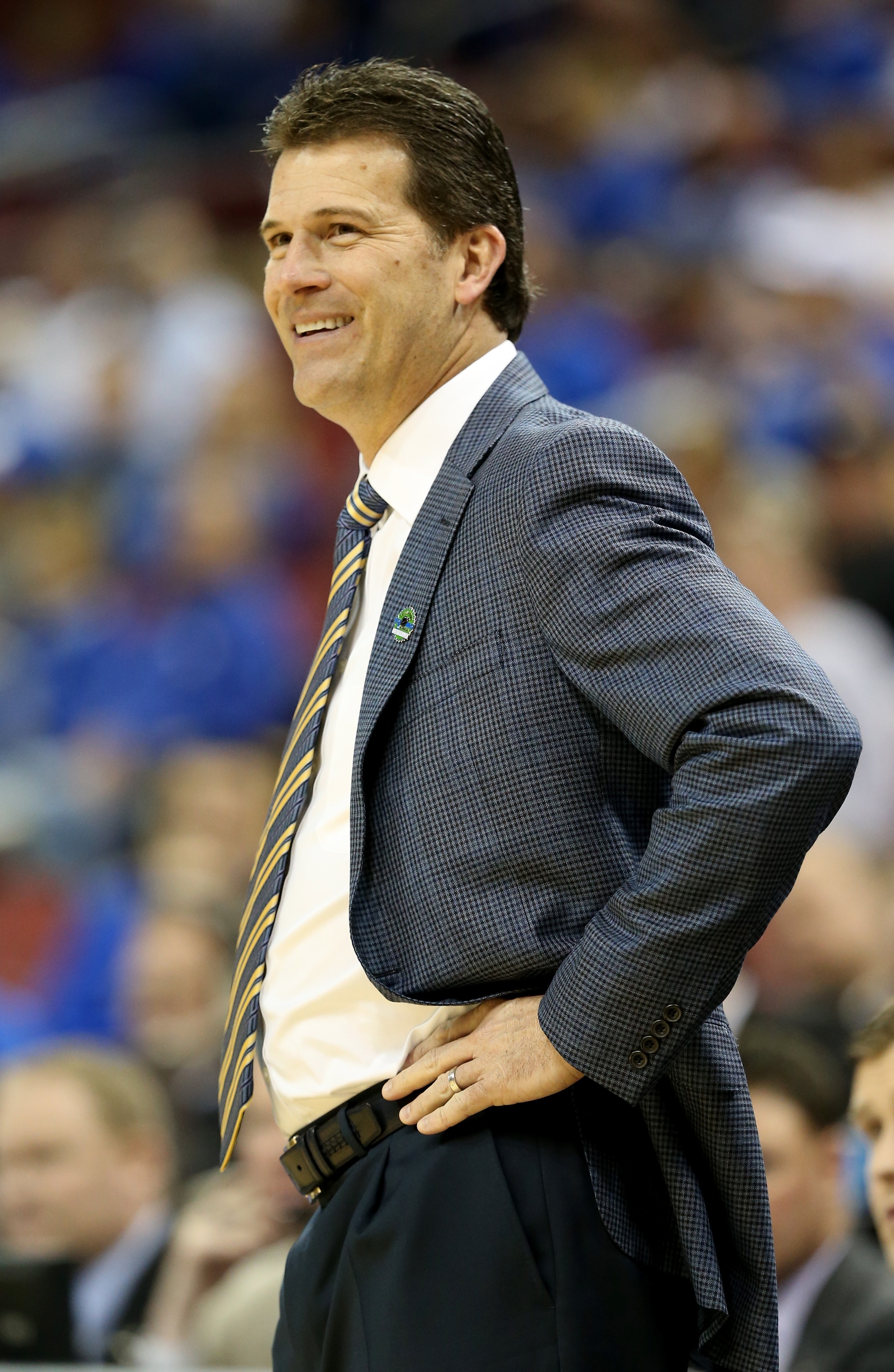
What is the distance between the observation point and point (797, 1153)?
2580mm

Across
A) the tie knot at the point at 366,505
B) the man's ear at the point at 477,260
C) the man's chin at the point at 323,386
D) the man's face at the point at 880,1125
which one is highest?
the man's ear at the point at 477,260

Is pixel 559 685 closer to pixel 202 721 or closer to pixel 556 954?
pixel 556 954

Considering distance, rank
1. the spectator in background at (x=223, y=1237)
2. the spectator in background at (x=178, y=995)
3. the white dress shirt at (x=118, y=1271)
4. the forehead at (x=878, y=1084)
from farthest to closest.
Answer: the spectator in background at (x=178, y=995)
the white dress shirt at (x=118, y=1271)
the spectator in background at (x=223, y=1237)
the forehead at (x=878, y=1084)

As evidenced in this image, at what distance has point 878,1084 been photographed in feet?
6.53

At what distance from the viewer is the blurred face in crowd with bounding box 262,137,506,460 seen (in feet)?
5.13

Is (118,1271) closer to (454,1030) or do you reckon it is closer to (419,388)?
(454,1030)

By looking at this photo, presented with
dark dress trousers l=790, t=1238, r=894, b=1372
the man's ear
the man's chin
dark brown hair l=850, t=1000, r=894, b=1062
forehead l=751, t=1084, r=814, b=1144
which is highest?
the man's ear

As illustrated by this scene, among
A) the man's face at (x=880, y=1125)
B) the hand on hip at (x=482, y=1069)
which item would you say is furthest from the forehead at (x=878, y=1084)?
the hand on hip at (x=482, y=1069)

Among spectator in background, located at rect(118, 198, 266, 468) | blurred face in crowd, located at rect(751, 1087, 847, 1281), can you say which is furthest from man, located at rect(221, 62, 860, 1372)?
spectator in background, located at rect(118, 198, 266, 468)

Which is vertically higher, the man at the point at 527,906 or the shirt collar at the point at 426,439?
the shirt collar at the point at 426,439

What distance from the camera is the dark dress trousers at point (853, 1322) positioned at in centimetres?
236

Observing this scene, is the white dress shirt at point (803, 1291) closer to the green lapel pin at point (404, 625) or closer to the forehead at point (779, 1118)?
the forehead at point (779, 1118)

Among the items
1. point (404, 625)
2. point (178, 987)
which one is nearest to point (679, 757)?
point (404, 625)

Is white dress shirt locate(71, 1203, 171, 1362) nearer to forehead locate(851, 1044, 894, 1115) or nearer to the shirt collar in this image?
forehead locate(851, 1044, 894, 1115)
